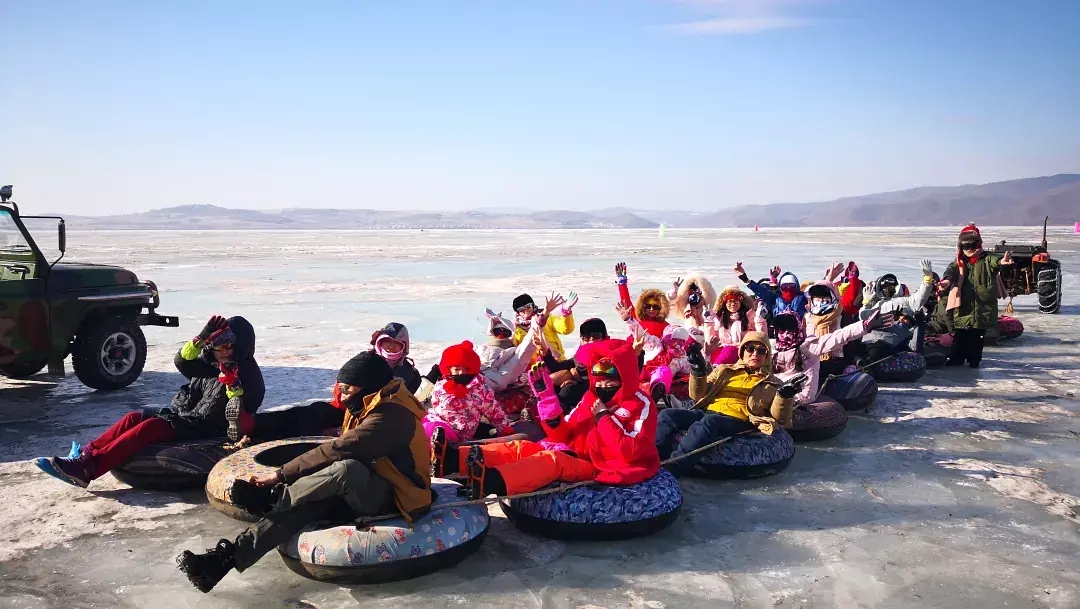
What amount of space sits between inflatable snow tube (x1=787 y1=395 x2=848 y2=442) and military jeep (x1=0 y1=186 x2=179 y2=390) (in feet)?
26.0

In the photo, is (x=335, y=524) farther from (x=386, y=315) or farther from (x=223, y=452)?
(x=386, y=315)

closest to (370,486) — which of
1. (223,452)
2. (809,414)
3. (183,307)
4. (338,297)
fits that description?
(223,452)

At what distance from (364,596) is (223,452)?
2.30 meters

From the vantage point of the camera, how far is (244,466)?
5949 mm

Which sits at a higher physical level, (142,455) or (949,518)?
(142,455)

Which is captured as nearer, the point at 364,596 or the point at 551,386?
the point at 364,596

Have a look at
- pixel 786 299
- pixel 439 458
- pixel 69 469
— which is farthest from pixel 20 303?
pixel 786 299

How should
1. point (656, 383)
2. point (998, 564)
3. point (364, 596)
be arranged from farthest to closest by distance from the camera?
1. point (656, 383)
2. point (998, 564)
3. point (364, 596)

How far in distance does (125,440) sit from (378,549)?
9.11 ft

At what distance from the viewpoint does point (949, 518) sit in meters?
6.43

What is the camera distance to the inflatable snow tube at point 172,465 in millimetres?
6566

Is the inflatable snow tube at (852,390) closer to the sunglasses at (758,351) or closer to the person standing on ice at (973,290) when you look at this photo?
the sunglasses at (758,351)

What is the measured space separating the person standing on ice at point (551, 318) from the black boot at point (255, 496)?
3951 mm

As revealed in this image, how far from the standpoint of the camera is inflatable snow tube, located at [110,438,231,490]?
657cm
